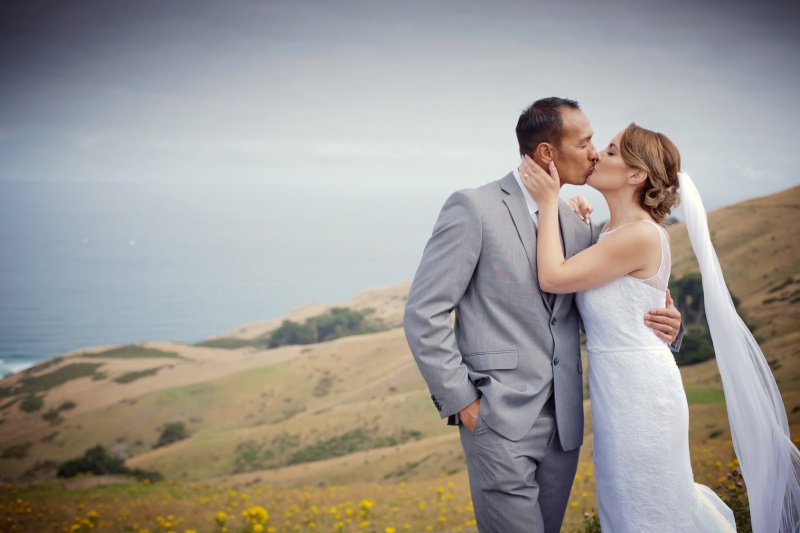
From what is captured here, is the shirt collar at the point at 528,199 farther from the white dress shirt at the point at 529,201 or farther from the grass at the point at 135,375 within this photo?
the grass at the point at 135,375

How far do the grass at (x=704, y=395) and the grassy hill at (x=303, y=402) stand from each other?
0.10 meters

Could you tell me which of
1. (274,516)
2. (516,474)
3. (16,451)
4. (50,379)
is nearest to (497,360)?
(516,474)

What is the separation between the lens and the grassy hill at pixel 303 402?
2938cm

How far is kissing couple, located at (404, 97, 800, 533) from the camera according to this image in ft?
10.9

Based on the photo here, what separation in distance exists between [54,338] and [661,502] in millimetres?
158423

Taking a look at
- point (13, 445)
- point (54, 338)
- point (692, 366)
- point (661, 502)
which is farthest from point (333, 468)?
point (54, 338)

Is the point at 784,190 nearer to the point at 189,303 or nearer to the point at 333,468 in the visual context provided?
the point at 333,468

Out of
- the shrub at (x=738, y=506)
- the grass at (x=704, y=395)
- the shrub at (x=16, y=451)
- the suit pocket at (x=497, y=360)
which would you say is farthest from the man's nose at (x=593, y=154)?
the shrub at (x=16, y=451)

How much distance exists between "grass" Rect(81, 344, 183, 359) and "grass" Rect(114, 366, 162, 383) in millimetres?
13595

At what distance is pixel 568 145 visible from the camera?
3439mm

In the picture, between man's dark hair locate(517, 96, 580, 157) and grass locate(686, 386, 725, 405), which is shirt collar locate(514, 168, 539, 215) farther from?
grass locate(686, 386, 725, 405)

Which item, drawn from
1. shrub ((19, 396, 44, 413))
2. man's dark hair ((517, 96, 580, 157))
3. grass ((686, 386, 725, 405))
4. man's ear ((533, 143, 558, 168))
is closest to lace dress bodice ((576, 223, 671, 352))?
man's ear ((533, 143, 558, 168))

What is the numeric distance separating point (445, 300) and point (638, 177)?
1.35 meters

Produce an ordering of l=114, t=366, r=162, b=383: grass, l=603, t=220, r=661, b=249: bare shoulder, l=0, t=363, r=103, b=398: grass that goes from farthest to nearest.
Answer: l=0, t=363, r=103, b=398: grass → l=114, t=366, r=162, b=383: grass → l=603, t=220, r=661, b=249: bare shoulder
